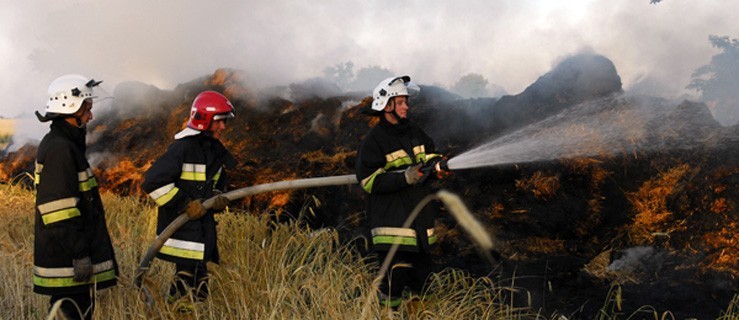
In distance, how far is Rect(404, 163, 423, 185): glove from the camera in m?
4.46

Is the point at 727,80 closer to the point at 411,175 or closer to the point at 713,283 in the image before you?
the point at 713,283

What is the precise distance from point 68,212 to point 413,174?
218 cm

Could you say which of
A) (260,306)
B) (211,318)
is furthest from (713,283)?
(211,318)

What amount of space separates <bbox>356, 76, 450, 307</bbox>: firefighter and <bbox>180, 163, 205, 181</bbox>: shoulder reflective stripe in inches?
43.4

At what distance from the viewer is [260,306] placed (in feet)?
14.7

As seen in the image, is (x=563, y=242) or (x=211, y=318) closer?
(x=211, y=318)

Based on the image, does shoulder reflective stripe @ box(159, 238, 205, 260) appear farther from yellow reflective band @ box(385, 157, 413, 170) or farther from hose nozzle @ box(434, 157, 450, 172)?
hose nozzle @ box(434, 157, 450, 172)

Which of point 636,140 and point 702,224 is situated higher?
point 636,140

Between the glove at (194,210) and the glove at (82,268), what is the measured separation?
27.5 inches

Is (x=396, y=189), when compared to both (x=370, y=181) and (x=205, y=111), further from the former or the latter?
(x=205, y=111)

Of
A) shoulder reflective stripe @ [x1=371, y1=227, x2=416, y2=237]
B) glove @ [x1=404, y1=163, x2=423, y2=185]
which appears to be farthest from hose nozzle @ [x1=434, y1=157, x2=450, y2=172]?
shoulder reflective stripe @ [x1=371, y1=227, x2=416, y2=237]

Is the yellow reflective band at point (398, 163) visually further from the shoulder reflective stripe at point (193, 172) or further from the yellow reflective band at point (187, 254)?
Answer: the yellow reflective band at point (187, 254)

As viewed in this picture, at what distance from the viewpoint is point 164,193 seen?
14.2ft

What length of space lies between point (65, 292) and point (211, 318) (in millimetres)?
885
